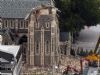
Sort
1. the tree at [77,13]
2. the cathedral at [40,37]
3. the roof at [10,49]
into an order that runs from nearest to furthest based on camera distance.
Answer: the roof at [10,49] < the cathedral at [40,37] < the tree at [77,13]

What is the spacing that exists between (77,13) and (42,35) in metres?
19.9

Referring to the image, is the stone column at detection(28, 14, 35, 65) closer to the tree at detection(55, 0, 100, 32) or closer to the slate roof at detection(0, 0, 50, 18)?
the slate roof at detection(0, 0, 50, 18)

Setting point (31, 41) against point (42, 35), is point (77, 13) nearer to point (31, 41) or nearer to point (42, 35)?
point (42, 35)

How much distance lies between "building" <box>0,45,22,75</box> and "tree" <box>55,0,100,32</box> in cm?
1895

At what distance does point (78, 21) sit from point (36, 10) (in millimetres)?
18283

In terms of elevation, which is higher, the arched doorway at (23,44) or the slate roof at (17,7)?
the slate roof at (17,7)

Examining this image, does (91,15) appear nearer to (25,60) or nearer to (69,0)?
(69,0)

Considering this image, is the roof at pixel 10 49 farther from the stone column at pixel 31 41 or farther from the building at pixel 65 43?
the building at pixel 65 43

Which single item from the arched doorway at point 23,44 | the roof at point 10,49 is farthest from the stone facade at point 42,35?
the roof at point 10,49

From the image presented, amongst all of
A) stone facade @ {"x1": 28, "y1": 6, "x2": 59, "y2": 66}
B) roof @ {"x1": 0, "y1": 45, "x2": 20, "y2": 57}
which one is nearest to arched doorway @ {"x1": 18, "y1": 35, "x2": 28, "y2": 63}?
stone facade @ {"x1": 28, "y1": 6, "x2": 59, "y2": 66}

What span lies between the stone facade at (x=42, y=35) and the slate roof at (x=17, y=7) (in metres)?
4.50

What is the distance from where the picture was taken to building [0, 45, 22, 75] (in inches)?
3255

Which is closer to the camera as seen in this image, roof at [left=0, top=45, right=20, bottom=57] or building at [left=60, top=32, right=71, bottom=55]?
roof at [left=0, top=45, right=20, bottom=57]

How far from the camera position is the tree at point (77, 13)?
112 metres
